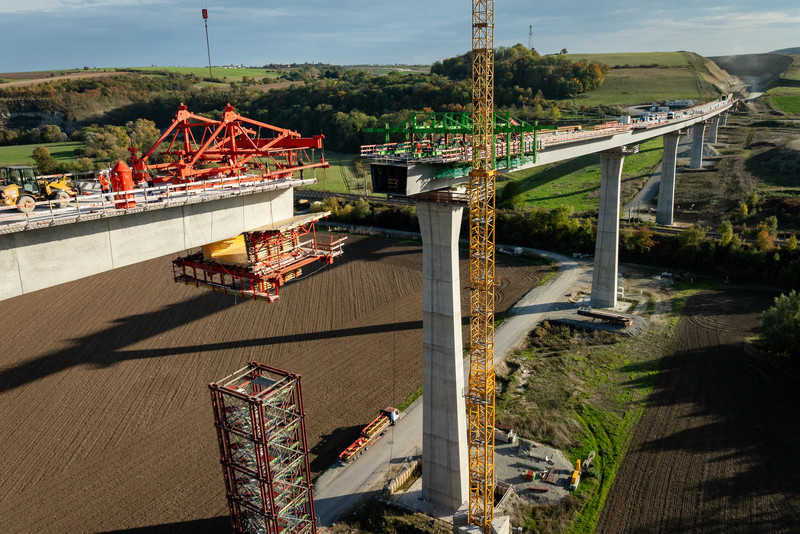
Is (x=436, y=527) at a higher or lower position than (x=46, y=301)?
lower

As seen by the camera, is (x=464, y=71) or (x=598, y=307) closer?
(x=598, y=307)

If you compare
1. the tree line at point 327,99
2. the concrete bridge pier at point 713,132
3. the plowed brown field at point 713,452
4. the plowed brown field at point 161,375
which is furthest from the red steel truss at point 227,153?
the concrete bridge pier at point 713,132

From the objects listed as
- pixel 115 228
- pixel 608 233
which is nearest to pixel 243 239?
pixel 115 228

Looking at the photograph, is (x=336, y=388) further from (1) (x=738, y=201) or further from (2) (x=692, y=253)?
(1) (x=738, y=201)

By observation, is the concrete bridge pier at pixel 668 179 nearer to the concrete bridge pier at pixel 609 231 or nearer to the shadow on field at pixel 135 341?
the concrete bridge pier at pixel 609 231

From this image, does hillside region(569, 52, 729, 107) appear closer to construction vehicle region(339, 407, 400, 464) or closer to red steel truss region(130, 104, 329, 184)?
construction vehicle region(339, 407, 400, 464)

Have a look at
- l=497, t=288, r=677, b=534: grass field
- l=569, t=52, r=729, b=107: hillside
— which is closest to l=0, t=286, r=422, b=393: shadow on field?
l=497, t=288, r=677, b=534: grass field

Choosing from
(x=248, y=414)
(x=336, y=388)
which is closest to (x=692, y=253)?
(x=336, y=388)
